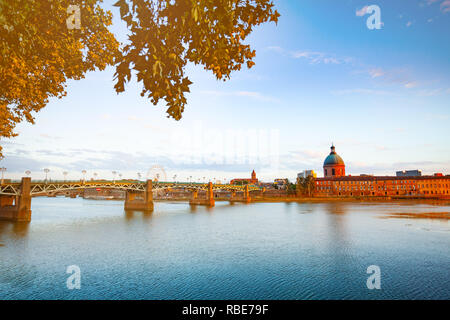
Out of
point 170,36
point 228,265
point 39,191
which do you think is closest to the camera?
point 170,36

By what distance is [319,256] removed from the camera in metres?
28.3

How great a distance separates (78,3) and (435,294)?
22447 mm

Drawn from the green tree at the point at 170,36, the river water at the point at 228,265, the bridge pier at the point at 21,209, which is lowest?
the river water at the point at 228,265

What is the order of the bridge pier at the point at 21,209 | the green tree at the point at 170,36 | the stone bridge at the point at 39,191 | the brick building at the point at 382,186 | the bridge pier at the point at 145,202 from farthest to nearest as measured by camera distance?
1. the brick building at the point at 382,186
2. the bridge pier at the point at 145,202
3. the stone bridge at the point at 39,191
4. the bridge pier at the point at 21,209
5. the green tree at the point at 170,36

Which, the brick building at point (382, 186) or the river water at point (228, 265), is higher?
the brick building at point (382, 186)

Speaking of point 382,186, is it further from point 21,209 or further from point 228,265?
point 228,265

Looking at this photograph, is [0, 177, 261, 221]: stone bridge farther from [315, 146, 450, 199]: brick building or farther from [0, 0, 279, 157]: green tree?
[315, 146, 450, 199]: brick building

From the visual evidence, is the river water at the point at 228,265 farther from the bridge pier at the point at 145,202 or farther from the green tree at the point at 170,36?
the bridge pier at the point at 145,202

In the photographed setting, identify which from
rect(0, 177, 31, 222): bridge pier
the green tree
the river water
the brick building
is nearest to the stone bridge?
rect(0, 177, 31, 222): bridge pier

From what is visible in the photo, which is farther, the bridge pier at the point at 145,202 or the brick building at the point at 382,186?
the brick building at the point at 382,186

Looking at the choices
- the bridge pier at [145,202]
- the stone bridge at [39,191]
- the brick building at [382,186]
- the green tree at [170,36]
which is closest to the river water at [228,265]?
the green tree at [170,36]

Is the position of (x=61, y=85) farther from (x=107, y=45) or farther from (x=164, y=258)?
(x=164, y=258)

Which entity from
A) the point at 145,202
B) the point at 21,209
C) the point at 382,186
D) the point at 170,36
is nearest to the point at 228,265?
the point at 170,36
